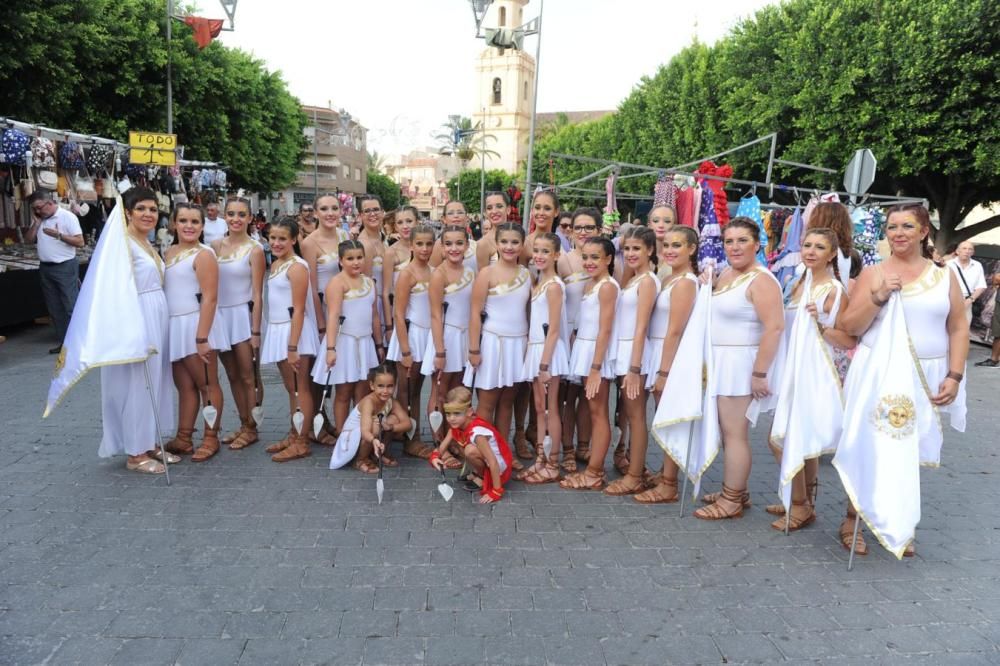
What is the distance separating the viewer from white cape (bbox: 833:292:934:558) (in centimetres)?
355

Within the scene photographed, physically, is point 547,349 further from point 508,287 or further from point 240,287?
point 240,287

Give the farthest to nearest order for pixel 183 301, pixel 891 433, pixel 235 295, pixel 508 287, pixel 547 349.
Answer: pixel 235 295 < pixel 183 301 < pixel 508 287 < pixel 547 349 < pixel 891 433

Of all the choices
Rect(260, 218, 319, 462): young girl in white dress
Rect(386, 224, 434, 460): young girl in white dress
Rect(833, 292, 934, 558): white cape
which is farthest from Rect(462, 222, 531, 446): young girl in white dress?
Rect(833, 292, 934, 558): white cape

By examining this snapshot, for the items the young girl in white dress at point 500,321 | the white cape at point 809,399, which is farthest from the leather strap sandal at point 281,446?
the white cape at point 809,399

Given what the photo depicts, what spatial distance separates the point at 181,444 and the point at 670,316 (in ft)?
12.4

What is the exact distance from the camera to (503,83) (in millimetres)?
74562

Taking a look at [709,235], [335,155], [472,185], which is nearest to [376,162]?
[335,155]

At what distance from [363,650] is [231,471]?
8.19 feet

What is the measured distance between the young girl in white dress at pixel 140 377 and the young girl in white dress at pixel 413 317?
1.67 m

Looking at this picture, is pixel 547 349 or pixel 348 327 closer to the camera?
pixel 547 349

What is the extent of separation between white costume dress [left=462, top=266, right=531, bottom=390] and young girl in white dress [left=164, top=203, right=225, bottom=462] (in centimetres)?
193

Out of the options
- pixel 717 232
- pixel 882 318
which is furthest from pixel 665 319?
pixel 717 232

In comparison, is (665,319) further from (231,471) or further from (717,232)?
(717,232)

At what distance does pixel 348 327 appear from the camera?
5.04 m
